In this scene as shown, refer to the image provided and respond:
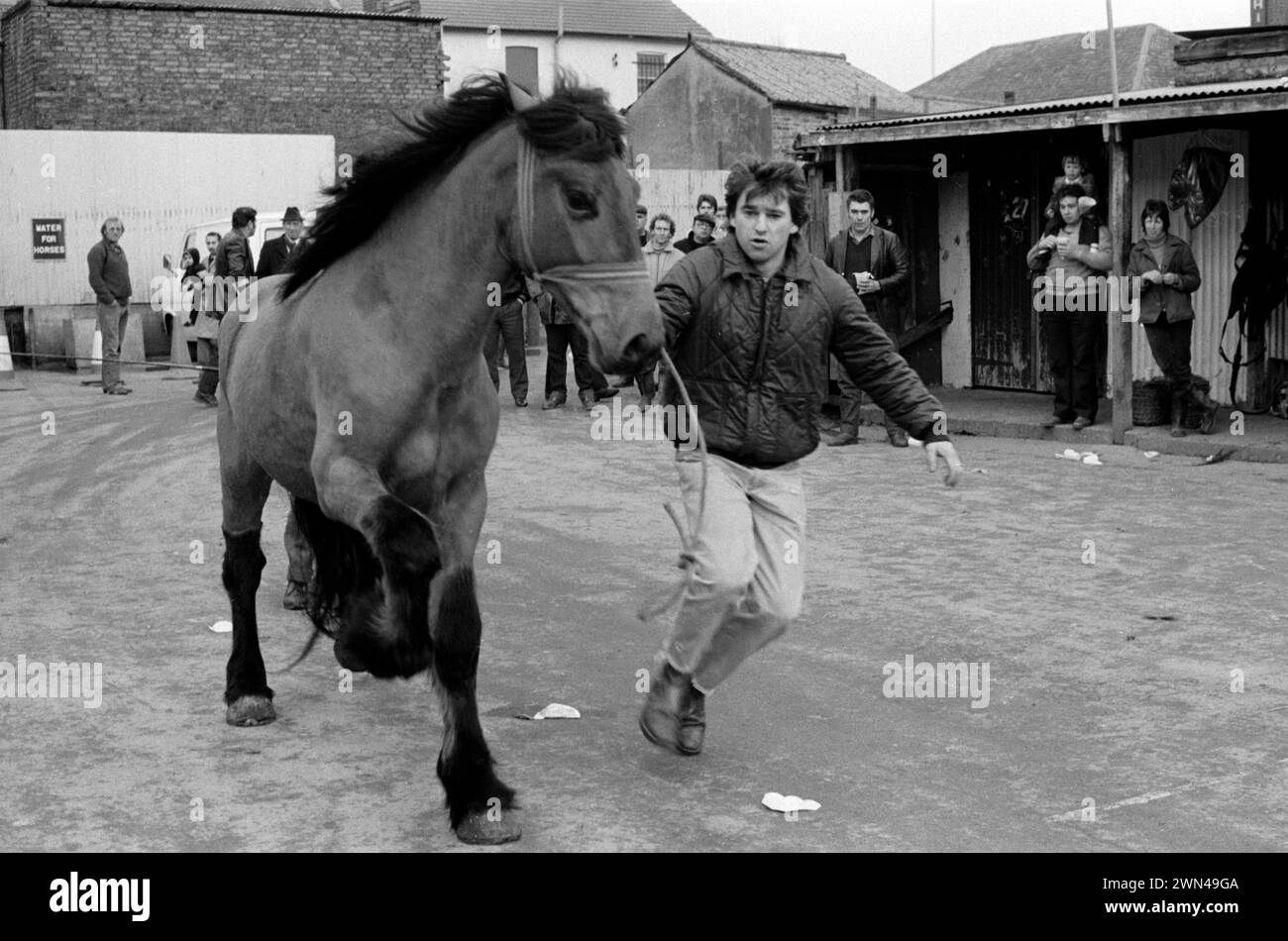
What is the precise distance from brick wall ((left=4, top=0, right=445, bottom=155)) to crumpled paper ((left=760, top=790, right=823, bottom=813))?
25200mm

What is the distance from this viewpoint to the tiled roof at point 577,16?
54.3 m

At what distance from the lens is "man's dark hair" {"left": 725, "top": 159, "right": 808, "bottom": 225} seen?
5.61m

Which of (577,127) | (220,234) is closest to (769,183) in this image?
(577,127)

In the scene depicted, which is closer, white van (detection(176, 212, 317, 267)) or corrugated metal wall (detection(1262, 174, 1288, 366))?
corrugated metal wall (detection(1262, 174, 1288, 366))

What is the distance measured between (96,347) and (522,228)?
66.4ft

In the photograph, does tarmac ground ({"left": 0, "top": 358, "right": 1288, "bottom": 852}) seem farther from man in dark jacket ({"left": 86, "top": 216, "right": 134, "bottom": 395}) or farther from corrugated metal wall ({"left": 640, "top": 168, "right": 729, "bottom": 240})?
corrugated metal wall ({"left": 640, "top": 168, "right": 729, "bottom": 240})

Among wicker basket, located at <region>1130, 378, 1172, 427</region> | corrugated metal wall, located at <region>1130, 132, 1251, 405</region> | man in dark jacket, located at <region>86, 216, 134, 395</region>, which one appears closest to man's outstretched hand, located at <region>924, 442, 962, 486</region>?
wicker basket, located at <region>1130, 378, 1172, 427</region>

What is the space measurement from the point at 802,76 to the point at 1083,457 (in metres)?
23.1

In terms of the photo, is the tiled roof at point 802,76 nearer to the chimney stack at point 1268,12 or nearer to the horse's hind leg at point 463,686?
the chimney stack at point 1268,12

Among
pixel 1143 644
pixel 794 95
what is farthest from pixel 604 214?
pixel 794 95

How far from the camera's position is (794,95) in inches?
1308

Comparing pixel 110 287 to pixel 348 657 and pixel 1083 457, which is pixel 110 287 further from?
pixel 348 657

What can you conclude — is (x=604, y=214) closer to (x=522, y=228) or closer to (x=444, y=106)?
(x=522, y=228)

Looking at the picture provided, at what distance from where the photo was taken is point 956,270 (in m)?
17.9
